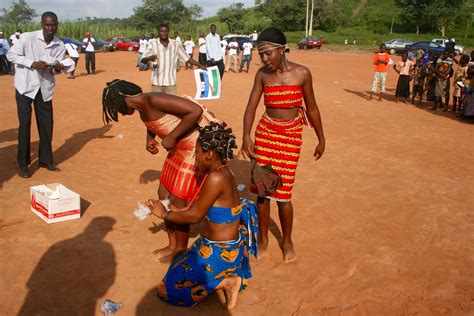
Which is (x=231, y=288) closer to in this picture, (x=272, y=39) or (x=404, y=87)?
(x=272, y=39)

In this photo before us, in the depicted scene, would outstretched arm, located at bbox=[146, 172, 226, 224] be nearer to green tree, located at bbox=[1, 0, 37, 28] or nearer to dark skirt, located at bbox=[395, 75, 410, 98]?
dark skirt, located at bbox=[395, 75, 410, 98]

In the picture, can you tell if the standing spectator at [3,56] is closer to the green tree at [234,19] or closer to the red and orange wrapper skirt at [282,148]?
the red and orange wrapper skirt at [282,148]

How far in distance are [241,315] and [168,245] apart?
1.18 m

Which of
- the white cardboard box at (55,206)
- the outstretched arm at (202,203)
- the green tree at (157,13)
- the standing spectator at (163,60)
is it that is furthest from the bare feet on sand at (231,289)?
the green tree at (157,13)

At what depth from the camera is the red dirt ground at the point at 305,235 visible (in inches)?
134

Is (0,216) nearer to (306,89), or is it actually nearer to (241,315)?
(241,315)

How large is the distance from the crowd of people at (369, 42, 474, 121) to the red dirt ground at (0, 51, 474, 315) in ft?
11.8

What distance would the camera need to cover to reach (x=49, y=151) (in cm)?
611

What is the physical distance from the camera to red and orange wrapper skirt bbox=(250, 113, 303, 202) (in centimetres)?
385

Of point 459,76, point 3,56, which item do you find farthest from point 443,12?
point 3,56

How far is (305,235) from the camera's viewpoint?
180 inches

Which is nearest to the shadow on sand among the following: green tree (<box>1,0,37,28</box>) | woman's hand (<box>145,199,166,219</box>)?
woman's hand (<box>145,199,166,219</box>)

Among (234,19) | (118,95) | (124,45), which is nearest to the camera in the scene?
(118,95)

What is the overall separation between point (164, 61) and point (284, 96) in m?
3.46
